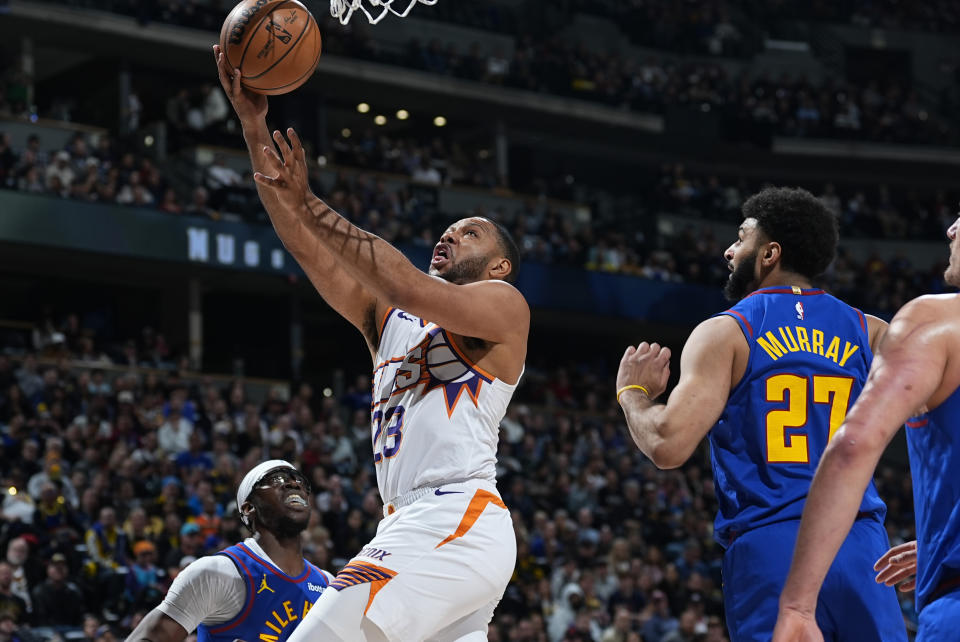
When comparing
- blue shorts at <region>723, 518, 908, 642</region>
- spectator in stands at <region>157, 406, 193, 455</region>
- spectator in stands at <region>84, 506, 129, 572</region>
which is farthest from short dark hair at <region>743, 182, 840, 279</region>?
spectator in stands at <region>157, 406, 193, 455</region>

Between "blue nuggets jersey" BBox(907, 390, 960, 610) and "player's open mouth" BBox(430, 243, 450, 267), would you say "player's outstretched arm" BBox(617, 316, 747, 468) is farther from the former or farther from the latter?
"player's open mouth" BBox(430, 243, 450, 267)

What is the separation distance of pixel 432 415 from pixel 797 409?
1.25 meters

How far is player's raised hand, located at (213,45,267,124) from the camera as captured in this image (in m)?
4.52

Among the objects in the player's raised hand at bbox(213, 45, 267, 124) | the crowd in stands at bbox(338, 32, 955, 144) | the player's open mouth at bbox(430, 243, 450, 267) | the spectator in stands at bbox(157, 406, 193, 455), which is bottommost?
the spectator in stands at bbox(157, 406, 193, 455)

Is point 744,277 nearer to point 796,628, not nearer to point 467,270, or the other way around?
point 467,270

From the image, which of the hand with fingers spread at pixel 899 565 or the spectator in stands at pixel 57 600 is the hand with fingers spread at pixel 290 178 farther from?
the spectator in stands at pixel 57 600

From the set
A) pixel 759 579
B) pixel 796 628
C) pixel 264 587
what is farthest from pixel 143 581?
pixel 796 628

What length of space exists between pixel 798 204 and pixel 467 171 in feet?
77.2

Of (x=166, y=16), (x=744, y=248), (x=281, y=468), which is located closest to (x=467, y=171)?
(x=166, y=16)

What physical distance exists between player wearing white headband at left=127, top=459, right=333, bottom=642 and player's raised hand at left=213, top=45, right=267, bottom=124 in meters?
2.16

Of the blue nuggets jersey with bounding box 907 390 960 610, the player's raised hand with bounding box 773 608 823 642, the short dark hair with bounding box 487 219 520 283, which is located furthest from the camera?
the short dark hair with bounding box 487 219 520 283

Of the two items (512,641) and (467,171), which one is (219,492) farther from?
(467,171)

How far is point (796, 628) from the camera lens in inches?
105

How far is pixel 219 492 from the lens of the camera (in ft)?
46.4
